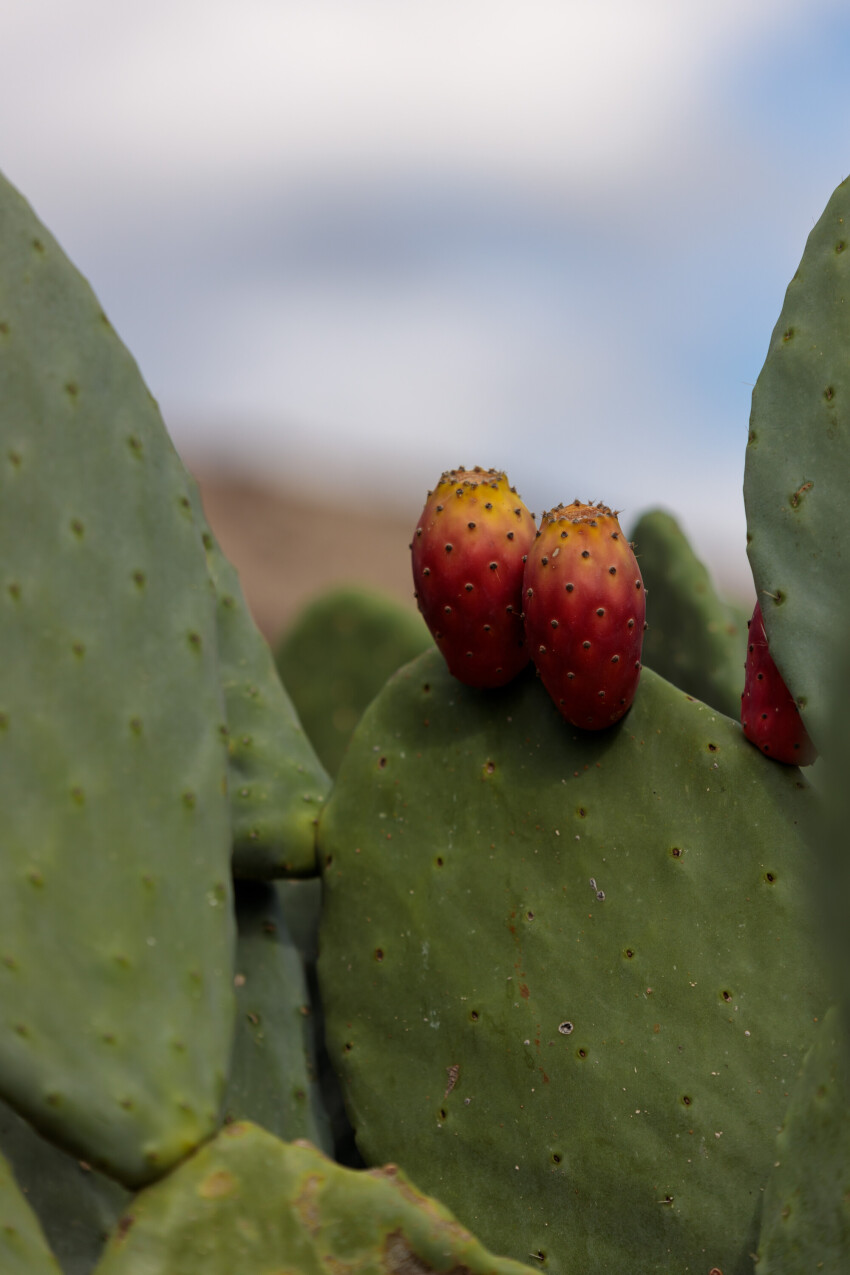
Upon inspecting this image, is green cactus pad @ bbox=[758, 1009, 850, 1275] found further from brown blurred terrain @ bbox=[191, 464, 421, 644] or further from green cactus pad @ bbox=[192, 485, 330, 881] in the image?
brown blurred terrain @ bbox=[191, 464, 421, 644]

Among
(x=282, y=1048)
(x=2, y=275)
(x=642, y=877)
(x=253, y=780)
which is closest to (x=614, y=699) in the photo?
(x=642, y=877)

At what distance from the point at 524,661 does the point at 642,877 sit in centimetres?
29

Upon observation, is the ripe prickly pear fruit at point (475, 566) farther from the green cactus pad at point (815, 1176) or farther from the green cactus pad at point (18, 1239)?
the green cactus pad at point (18, 1239)

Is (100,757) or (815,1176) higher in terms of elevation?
(100,757)

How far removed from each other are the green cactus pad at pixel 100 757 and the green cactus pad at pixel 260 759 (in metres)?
0.31

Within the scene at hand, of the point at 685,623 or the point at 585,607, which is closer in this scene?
the point at 585,607

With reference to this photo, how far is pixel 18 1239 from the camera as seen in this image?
1.02m

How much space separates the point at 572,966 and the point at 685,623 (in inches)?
37.2

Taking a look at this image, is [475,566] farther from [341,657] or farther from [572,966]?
[341,657]

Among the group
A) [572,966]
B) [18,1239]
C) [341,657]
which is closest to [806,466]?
[572,966]

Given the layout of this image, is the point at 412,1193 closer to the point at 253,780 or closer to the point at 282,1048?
the point at 282,1048

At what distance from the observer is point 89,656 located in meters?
1.15

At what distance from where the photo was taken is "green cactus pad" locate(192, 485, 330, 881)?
1.58 m

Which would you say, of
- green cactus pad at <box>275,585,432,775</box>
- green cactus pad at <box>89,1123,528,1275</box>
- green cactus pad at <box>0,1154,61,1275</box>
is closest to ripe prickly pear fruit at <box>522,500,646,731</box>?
green cactus pad at <box>89,1123,528,1275</box>
